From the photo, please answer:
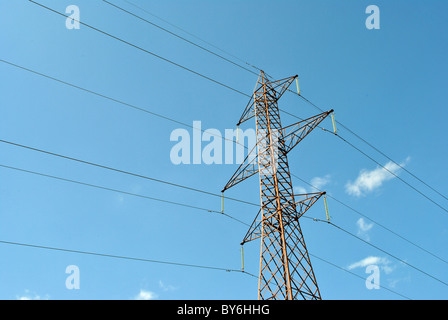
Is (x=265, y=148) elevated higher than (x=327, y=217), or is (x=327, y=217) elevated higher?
(x=265, y=148)

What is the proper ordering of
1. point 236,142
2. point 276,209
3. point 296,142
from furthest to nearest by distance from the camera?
point 236,142, point 296,142, point 276,209

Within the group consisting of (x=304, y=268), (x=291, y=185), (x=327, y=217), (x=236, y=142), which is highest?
(x=236, y=142)

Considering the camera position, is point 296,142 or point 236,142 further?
point 236,142

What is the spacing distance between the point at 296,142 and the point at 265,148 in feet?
5.87
